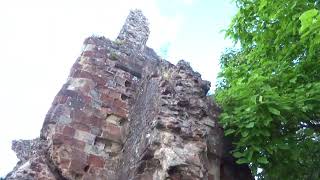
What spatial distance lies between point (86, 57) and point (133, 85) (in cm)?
118

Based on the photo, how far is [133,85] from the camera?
8.38m

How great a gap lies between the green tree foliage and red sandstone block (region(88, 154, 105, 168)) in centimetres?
237

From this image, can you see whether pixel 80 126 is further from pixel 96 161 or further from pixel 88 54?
pixel 88 54

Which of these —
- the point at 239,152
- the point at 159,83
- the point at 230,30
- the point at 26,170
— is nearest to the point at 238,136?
the point at 239,152

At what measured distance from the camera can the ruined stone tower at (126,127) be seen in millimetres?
5488

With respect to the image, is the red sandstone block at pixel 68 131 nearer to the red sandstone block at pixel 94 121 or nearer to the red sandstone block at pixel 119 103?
the red sandstone block at pixel 94 121

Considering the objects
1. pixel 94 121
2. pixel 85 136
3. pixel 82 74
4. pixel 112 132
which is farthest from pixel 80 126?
pixel 82 74

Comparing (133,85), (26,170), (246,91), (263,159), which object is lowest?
(26,170)

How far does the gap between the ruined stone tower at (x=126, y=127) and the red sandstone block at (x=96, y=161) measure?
0.02 meters

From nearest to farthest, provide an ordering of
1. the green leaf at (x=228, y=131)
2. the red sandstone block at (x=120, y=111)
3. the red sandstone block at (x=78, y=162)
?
the green leaf at (x=228, y=131), the red sandstone block at (x=78, y=162), the red sandstone block at (x=120, y=111)

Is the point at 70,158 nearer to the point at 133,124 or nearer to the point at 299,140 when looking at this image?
the point at 133,124

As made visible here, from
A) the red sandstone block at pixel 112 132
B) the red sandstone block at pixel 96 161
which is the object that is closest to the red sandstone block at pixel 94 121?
the red sandstone block at pixel 112 132

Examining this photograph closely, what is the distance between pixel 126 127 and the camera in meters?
7.68

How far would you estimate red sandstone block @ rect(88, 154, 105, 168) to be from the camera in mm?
6995
